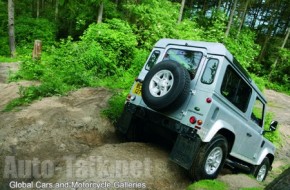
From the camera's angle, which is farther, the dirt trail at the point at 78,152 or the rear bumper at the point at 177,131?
the rear bumper at the point at 177,131

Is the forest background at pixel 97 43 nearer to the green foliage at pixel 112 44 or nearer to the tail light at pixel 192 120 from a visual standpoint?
the green foliage at pixel 112 44

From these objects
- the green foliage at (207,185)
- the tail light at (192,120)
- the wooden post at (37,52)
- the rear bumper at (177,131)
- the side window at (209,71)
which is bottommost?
the green foliage at (207,185)

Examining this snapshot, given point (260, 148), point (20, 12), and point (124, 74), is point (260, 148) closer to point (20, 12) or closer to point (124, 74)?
point (124, 74)

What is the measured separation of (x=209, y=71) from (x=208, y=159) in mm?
1645

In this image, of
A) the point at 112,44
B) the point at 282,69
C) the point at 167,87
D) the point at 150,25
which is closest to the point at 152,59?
the point at 167,87

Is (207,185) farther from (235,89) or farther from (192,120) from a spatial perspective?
(235,89)

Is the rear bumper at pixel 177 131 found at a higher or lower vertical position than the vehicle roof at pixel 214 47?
lower

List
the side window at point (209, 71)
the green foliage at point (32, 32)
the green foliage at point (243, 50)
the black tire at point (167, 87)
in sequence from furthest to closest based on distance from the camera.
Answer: the green foliage at point (32, 32) < the green foliage at point (243, 50) < the side window at point (209, 71) < the black tire at point (167, 87)

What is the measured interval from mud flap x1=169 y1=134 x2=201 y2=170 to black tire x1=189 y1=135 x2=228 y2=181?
0.18m

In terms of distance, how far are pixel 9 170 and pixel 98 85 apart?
15.5 feet

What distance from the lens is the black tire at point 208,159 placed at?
5102 millimetres

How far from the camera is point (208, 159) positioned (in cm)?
536

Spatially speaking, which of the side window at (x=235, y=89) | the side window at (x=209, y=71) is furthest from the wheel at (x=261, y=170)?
the side window at (x=209, y=71)

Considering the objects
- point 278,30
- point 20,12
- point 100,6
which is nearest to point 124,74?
point 100,6
